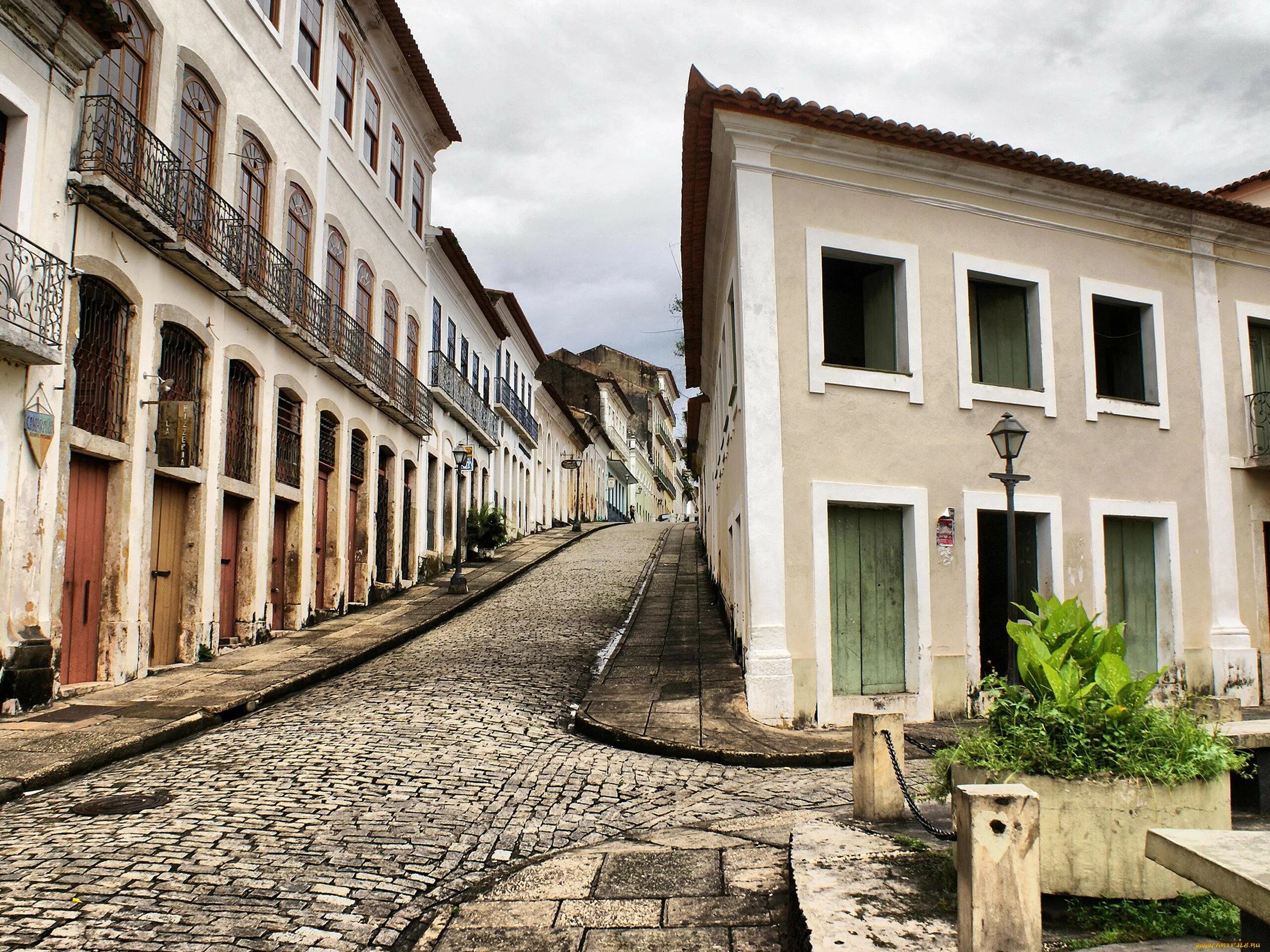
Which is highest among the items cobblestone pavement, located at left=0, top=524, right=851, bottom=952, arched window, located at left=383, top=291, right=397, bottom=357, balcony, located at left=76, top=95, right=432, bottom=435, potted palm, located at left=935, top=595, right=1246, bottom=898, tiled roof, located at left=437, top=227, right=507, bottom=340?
tiled roof, located at left=437, top=227, right=507, bottom=340

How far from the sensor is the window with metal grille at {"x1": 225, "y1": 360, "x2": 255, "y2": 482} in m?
12.4

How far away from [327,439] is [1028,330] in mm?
10762

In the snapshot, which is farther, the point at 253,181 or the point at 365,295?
the point at 365,295

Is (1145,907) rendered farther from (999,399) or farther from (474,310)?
(474,310)

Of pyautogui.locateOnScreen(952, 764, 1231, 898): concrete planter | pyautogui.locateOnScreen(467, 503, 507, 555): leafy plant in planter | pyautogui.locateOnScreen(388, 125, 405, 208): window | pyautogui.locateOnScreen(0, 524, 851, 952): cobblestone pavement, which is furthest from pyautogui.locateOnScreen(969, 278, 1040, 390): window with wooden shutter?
pyautogui.locateOnScreen(467, 503, 507, 555): leafy plant in planter

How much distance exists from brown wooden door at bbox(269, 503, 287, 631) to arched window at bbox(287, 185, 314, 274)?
3653 millimetres

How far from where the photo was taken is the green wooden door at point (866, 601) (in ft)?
30.1

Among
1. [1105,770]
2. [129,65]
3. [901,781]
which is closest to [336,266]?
[129,65]

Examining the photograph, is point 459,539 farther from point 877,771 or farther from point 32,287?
point 877,771

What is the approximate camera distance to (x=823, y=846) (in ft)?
13.4

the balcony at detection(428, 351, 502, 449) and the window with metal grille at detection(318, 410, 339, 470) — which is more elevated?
the balcony at detection(428, 351, 502, 449)

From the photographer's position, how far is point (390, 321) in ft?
61.8

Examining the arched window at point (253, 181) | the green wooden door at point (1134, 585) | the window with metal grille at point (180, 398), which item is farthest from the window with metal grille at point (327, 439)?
the green wooden door at point (1134, 585)

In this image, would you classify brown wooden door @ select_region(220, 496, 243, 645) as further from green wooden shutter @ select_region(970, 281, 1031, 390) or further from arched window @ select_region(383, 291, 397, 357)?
green wooden shutter @ select_region(970, 281, 1031, 390)
